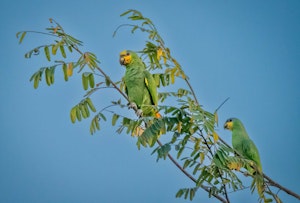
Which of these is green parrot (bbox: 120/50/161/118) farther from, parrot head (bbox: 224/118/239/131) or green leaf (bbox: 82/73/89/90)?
parrot head (bbox: 224/118/239/131)

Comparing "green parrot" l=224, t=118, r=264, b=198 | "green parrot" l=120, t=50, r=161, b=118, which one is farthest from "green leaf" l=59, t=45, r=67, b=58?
"green parrot" l=224, t=118, r=264, b=198

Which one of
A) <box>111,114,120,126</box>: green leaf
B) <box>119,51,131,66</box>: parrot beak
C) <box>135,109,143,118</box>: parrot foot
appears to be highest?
<box>119,51,131,66</box>: parrot beak

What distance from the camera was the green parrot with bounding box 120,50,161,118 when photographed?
2658 millimetres

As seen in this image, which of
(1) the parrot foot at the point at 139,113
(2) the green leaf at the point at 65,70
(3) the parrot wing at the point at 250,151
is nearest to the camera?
(2) the green leaf at the point at 65,70

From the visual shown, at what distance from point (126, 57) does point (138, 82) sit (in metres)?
0.23

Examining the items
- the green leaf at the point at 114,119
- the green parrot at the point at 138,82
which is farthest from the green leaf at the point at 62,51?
the green parrot at the point at 138,82

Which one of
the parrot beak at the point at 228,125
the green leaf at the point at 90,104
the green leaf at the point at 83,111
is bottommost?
Answer: the green leaf at the point at 83,111

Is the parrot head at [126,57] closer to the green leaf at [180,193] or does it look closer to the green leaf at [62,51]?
the green leaf at [62,51]

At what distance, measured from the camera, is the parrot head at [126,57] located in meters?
2.79

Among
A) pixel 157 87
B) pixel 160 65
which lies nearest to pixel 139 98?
pixel 157 87

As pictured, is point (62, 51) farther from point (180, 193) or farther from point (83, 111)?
Result: point (180, 193)

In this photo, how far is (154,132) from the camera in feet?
5.82

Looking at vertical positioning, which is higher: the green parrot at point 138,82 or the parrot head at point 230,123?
the parrot head at point 230,123

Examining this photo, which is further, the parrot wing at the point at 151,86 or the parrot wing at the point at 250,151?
the parrot wing at the point at 250,151
